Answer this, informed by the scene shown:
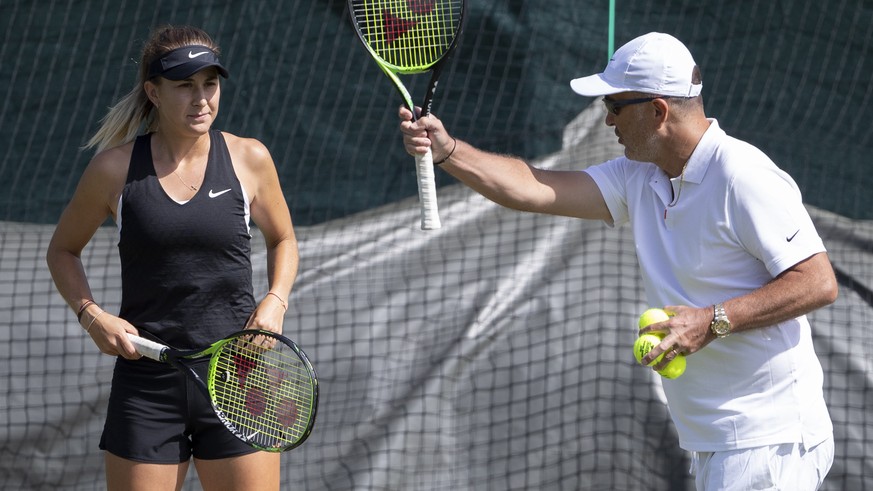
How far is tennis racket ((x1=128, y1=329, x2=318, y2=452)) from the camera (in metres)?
2.67

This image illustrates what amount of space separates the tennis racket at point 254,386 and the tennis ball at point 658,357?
30.7 inches

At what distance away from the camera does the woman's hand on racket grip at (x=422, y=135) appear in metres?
2.67

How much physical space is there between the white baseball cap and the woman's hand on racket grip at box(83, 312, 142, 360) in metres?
1.23

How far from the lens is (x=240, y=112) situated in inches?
220

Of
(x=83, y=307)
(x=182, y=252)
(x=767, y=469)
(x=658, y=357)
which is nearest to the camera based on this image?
(x=658, y=357)

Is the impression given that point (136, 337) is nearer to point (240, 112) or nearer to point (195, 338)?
point (195, 338)

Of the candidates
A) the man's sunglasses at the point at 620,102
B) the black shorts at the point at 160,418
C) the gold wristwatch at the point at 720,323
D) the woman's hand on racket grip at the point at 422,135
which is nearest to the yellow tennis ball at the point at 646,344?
the gold wristwatch at the point at 720,323

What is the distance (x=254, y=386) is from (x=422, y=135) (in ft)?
2.52

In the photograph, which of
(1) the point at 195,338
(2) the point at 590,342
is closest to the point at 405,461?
(2) the point at 590,342

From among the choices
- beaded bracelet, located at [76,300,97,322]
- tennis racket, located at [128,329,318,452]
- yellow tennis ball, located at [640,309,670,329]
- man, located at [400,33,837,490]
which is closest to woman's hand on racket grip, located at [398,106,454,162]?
man, located at [400,33,837,490]

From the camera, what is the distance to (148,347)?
2.68m

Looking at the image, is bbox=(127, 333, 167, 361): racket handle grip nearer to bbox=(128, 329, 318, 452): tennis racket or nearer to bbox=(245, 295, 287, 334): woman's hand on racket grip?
bbox=(128, 329, 318, 452): tennis racket

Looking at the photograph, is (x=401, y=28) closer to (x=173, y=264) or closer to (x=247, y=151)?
(x=247, y=151)

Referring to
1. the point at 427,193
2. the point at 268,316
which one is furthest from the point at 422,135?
the point at 268,316
